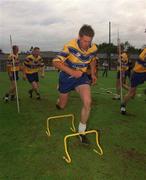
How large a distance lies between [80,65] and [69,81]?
452mm

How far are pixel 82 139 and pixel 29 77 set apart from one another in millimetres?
8604

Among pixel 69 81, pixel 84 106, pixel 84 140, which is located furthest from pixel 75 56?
pixel 84 140

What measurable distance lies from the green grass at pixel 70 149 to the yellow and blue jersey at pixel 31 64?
4160 millimetres

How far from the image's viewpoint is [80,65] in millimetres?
8102

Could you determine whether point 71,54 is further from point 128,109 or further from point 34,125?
point 128,109

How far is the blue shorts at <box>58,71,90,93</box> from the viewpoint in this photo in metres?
8.17

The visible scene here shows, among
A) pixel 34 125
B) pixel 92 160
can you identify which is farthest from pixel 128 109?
pixel 92 160

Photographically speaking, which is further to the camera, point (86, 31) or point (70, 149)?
point (70, 149)

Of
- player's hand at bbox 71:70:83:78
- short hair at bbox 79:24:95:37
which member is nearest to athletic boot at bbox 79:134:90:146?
player's hand at bbox 71:70:83:78

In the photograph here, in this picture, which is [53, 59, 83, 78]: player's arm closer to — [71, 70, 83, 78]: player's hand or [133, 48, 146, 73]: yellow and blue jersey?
[71, 70, 83, 78]: player's hand

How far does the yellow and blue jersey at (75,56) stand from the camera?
791 cm

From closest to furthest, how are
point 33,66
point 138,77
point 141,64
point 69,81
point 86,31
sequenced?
point 86,31, point 69,81, point 141,64, point 138,77, point 33,66

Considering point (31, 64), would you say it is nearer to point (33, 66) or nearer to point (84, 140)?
point (33, 66)

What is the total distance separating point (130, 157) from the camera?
7176 millimetres
